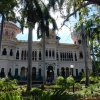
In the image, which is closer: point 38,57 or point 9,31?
point 9,31

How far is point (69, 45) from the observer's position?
2087 inches

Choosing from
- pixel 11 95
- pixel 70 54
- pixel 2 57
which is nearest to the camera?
pixel 11 95

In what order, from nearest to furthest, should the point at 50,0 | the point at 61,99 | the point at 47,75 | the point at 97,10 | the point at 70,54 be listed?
1. the point at 61,99
2. the point at 97,10
3. the point at 50,0
4. the point at 47,75
5. the point at 70,54

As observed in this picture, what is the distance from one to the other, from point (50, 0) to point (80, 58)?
84.6 feet

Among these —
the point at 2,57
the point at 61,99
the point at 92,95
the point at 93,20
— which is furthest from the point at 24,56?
the point at 61,99

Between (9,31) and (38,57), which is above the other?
(9,31)

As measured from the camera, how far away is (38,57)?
5006 cm

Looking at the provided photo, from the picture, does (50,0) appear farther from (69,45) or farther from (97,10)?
(69,45)

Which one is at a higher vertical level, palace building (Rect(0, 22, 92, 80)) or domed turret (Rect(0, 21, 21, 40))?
domed turret (Rect(0, 21, 21, 40))

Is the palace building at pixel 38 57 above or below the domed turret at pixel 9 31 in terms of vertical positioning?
below

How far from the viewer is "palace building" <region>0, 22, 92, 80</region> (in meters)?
47.3

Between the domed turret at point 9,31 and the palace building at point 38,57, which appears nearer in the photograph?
the palace building at point 38,57

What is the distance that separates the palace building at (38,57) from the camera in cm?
4731

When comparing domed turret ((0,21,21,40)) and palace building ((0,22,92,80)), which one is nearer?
palace building ((0,22,92,80))
